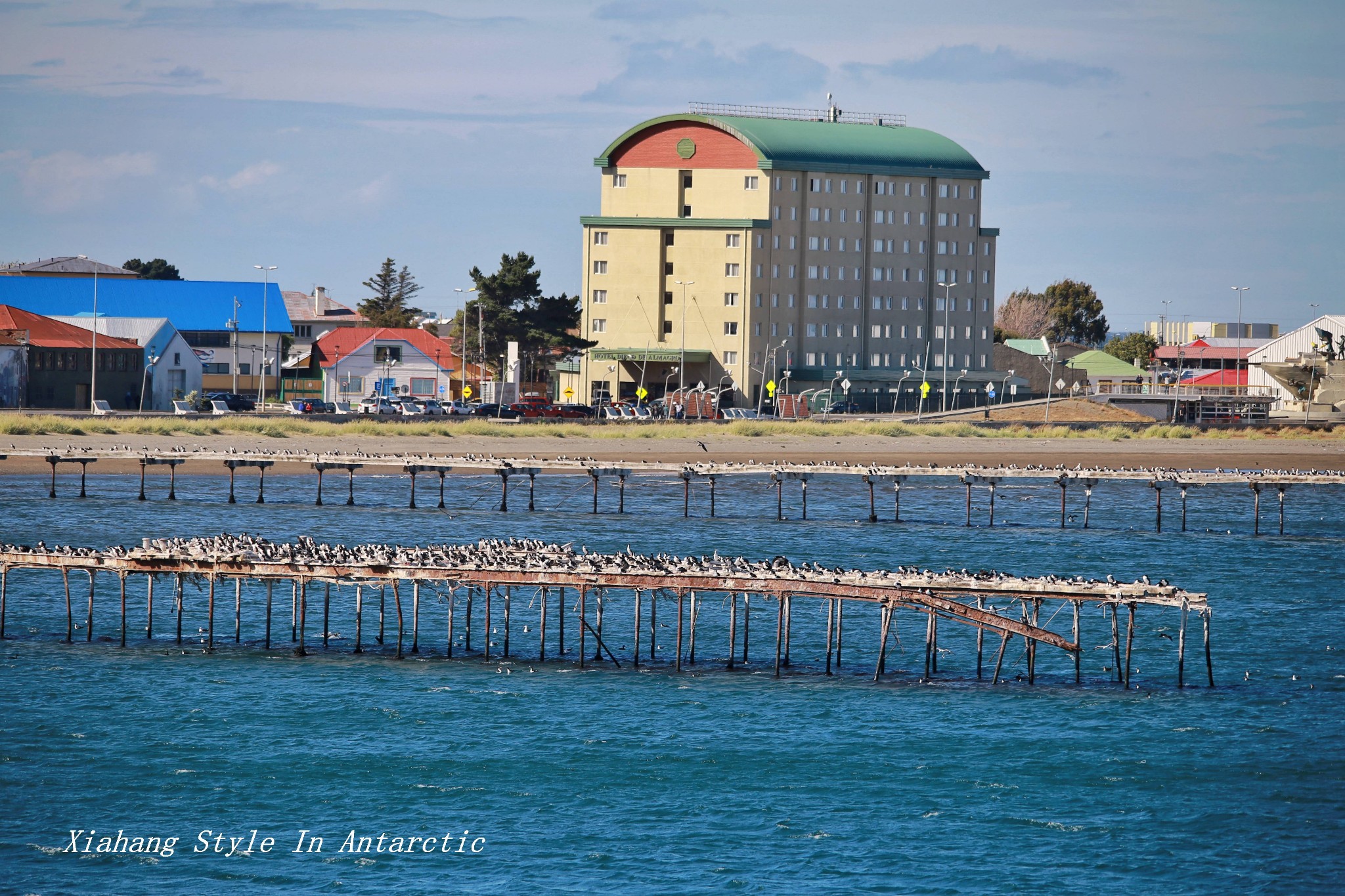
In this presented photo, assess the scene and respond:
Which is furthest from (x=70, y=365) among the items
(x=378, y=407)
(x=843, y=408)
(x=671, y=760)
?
(x=671, y=760)

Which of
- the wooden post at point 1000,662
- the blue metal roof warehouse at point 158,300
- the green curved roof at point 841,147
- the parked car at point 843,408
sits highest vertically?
the green curved roof at point 841,147

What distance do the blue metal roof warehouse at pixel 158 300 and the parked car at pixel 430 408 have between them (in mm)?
28693

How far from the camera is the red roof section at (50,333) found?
341 ft

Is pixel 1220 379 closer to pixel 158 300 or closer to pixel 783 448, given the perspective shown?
→ pixel 783 448

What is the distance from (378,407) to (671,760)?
3421 inches

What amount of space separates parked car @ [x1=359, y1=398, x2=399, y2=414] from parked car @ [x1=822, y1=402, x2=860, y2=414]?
35431mm

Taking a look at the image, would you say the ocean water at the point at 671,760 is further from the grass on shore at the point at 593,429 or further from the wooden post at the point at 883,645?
the grass on shore at the point at 593,429

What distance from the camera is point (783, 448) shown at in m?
87.1

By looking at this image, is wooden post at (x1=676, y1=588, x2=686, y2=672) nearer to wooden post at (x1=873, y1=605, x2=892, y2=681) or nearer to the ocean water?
the ocean water

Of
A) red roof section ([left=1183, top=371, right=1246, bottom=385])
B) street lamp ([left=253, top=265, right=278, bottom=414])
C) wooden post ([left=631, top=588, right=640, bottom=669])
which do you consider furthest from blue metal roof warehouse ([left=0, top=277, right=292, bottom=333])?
wooden post ([left=631, top=588, right=640, bottom=669])

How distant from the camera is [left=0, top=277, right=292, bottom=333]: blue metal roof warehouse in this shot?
130 metres

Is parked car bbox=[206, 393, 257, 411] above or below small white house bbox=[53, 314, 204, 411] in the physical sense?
below

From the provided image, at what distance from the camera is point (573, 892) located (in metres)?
23.0

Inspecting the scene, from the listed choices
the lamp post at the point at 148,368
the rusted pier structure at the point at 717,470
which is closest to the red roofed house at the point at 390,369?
the lamp post at the point at 148,368
